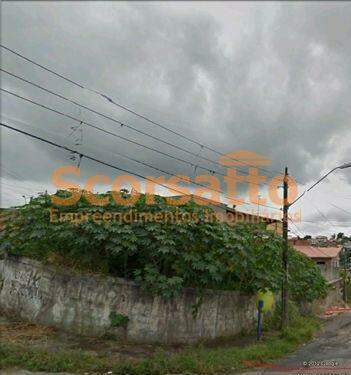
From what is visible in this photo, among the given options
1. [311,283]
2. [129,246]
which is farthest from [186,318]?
[311,283]

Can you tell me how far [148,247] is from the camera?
10.6 meters

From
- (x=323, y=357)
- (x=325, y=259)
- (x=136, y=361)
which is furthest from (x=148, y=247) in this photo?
(x=325, y=259)

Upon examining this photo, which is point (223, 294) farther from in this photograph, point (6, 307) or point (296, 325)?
point (6, 307)

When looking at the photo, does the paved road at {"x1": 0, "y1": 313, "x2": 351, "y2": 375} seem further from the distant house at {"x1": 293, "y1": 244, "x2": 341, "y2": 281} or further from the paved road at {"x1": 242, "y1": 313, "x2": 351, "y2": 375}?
the distant house at {"x1": 293, "y1": 244, "x2": 341, "y2": 281}

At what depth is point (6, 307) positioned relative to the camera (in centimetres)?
1140

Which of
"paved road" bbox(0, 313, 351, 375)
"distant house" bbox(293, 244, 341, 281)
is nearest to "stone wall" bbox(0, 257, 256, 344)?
"paved road" bbox(0, 313, 351, 375)

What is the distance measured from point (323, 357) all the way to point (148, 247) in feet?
19.3

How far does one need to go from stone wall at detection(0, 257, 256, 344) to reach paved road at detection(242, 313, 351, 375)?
2361 mm

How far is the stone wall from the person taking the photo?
33.1ft

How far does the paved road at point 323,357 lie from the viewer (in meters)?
9.07

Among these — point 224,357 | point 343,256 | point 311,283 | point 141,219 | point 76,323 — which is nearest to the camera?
point 224,357

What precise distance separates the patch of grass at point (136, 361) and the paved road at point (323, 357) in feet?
2.25

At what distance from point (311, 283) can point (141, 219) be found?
1153 cm

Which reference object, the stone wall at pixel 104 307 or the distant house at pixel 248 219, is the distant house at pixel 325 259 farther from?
the stone wall at pixel 104 307
